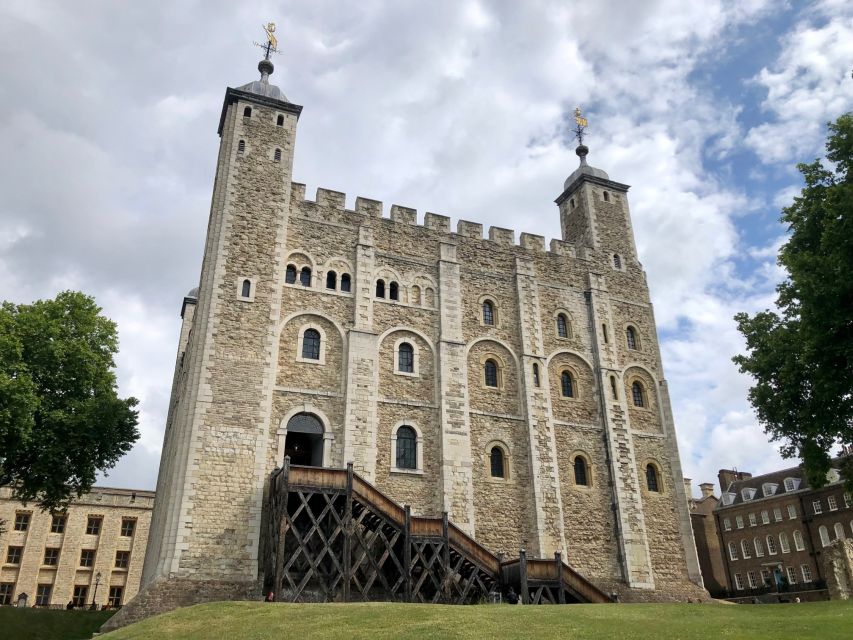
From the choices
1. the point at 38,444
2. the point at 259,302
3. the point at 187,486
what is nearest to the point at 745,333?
Answer: the point at 259,302

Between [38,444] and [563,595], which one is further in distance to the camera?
[38,444]

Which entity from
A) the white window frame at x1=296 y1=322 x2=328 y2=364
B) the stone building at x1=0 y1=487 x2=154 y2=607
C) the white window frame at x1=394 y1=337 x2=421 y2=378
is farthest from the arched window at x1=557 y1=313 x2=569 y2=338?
the stone building at x1=0 y1=487 x2=154 y2=607

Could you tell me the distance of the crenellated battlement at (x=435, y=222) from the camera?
90.7 ft

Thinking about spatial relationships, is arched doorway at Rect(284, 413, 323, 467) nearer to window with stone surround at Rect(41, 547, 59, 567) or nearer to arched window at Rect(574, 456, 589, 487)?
arched window at Rect(574, 456, 589, 487)

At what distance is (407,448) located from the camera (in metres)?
25.1

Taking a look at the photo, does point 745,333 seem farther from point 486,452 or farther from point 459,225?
point 459,225

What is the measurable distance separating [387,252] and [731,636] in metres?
19.5

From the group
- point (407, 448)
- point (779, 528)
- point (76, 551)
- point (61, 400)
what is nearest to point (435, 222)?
point (407, 448)

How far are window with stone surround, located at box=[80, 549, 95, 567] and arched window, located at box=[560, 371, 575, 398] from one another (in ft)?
97.6

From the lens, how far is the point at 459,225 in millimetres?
30594

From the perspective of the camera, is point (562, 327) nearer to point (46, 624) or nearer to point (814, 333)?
point (814, 333)

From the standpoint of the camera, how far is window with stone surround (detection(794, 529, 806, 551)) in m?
47.0

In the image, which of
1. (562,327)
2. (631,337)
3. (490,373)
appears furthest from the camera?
(631,337)

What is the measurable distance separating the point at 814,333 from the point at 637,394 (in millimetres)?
14496
